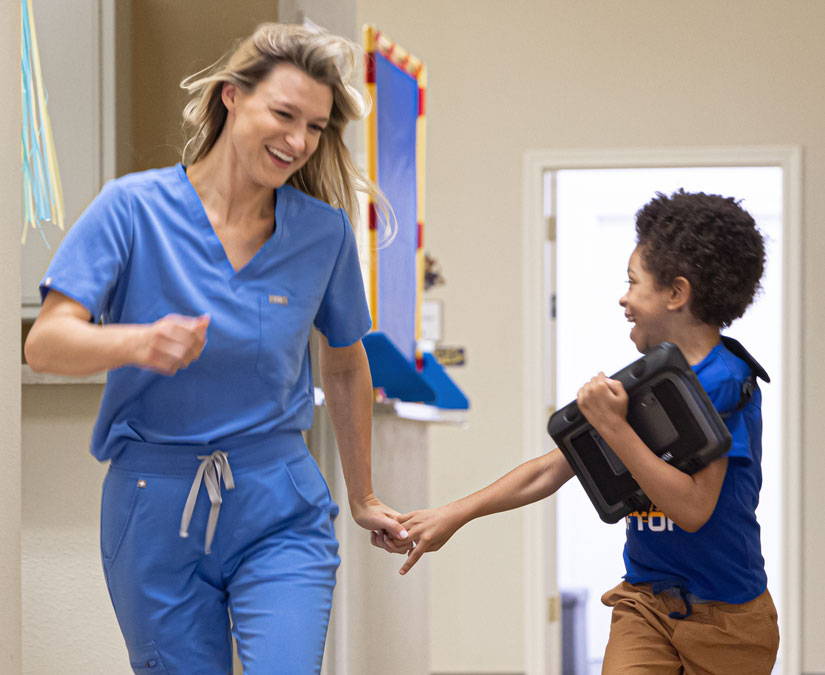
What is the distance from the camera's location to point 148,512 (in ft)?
4.63

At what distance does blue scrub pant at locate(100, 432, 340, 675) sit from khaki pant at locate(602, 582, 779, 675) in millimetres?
477

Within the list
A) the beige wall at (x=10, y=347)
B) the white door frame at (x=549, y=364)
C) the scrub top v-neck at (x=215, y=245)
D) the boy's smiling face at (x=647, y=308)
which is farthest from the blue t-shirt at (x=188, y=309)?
the white door frame at (x=549, y=364)

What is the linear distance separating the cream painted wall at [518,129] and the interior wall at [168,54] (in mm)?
2696

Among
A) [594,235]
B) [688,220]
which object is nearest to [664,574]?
[688,220]

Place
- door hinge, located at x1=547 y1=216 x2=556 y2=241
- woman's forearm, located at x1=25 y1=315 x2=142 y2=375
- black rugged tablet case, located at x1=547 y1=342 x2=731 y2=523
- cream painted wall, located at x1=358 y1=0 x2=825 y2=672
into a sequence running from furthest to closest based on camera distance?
1. door hinge, located at x1=547 y1=216 x2=556 y2=241
2. cream painted wall, located at x1=358 y1=0 x2=825 y2=672
3. black rugged tablet case, located at x1=547 y1=342 x2=731 y2=523
4. woman's forearm, located at x1=25 y1=315 x2=142 y2=375

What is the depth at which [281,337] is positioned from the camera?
1444 mm

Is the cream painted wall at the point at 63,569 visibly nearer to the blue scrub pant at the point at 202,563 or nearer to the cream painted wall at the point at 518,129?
the blue scrub pant at the point at 202,563

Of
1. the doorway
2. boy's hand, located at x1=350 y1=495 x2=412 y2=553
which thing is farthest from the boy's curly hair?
the doorway

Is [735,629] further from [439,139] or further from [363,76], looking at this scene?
[439,139]

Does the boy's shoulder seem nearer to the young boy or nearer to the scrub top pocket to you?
the young boy

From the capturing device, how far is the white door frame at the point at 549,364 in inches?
177

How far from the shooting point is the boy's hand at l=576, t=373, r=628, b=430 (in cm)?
160

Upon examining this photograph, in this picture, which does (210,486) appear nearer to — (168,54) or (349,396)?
(349,396)

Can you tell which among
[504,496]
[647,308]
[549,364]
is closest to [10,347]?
[504,496]
